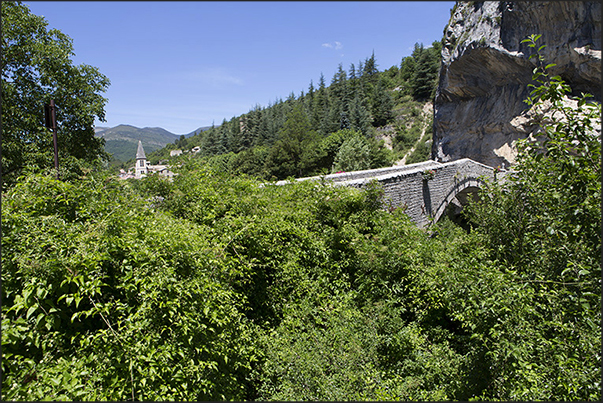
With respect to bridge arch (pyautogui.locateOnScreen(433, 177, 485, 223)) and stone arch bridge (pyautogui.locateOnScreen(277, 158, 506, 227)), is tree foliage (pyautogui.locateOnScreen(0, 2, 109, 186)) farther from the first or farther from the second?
bridge arch (pyautogui.locateOnScreen(433, 177, 485, 223))

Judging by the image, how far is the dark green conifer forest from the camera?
2.70 meters

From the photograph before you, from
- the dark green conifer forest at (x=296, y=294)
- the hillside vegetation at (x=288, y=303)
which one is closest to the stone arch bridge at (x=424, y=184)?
the dark green conifer forest at (x=296, y=294)

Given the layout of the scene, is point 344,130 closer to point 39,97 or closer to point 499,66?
point 499,66

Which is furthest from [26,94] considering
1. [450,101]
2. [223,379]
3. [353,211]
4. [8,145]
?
[450,101]

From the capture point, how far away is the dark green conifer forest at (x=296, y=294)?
8.84 ft

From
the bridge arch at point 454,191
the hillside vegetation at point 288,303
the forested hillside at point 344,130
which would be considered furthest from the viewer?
the forested hillside at point 344,130

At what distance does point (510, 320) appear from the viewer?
330 centimetres

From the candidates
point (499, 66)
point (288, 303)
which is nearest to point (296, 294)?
point (288, 303)

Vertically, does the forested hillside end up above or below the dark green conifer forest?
above

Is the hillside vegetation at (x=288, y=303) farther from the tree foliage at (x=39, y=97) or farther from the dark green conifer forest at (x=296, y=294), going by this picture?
the tree foliage at (x=39, y=97)

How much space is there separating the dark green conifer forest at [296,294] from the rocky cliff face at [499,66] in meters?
14.0

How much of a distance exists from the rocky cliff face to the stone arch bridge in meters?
6.08

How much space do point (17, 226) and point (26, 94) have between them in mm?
8786

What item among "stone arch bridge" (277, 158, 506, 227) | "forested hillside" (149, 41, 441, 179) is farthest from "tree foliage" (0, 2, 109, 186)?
"forested hillside" (149, 41, 441, 179)
